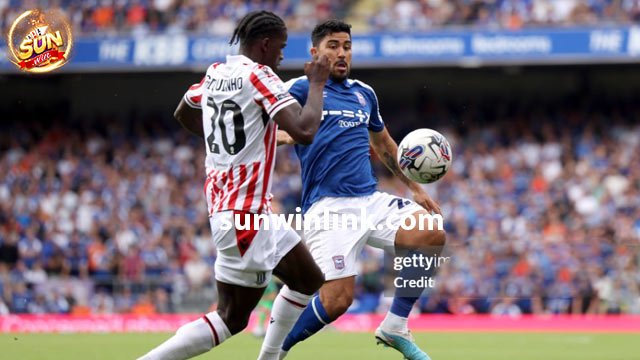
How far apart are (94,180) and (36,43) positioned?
46.6 feet

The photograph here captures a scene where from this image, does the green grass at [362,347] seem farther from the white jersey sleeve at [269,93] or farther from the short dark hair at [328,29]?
the white jersey sleeve at [269,93]

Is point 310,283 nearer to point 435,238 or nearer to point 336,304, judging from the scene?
point 336,304

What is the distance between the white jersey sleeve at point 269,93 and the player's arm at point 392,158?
2492 millimetres

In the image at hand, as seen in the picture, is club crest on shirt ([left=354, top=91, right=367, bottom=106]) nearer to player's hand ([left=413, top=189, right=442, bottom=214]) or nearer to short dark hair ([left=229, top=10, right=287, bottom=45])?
player's hand ([left=413, top=189, right=442, bottom=214])

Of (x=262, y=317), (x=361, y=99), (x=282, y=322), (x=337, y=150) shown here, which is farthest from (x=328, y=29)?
(x=262, y=317)

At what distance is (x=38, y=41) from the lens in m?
8.62

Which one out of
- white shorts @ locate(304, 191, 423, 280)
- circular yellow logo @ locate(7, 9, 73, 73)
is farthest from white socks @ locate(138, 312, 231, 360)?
circular yellow logo @ locate(7, 9, 73, 73)

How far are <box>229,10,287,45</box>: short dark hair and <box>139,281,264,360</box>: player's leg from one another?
1.42 metres

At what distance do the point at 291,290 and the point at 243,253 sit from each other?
81 cm

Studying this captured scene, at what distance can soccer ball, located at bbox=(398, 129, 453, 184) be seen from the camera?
26.1 ft

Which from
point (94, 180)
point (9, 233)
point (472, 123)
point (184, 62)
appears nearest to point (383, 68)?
point (472, 123)

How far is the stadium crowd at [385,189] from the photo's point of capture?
17.2m

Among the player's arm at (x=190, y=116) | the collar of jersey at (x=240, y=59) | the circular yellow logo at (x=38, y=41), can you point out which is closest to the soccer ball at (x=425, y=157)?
the player's arm at (x=190, y=116)

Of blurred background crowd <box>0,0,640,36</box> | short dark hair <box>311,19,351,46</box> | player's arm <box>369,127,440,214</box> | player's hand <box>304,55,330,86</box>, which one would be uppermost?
blurred background crowd <box>0,0,640,36</box>
